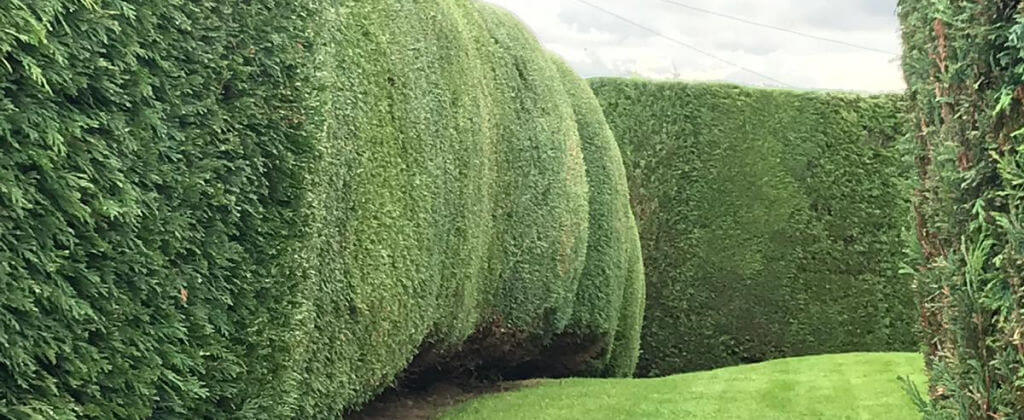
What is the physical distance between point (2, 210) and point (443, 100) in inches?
141

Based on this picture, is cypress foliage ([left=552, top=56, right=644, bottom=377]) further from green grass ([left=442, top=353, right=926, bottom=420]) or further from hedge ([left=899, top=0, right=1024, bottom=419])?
hedge ([left=899, top=0, right=1024, bottom=419])

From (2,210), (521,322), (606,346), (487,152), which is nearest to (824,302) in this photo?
(606,346)

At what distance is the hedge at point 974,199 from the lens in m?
2.54

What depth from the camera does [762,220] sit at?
12.6 metres

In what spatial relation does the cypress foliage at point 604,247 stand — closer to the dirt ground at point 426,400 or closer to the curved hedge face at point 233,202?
the dirt ground at point 426,400

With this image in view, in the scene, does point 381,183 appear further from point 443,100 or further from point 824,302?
point 824,302

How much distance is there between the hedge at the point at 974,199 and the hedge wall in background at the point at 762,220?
374 inches

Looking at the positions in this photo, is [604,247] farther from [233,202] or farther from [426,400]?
[233,202]

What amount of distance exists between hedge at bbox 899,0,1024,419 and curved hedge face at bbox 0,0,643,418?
234 centimetres

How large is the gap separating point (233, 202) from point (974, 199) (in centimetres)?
252

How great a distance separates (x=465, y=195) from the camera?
604 cm

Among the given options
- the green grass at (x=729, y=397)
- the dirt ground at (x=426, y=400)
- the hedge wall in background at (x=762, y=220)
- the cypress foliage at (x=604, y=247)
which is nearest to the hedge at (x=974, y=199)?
the green grass at (x=729, y=397)

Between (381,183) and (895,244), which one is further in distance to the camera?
(895,244)

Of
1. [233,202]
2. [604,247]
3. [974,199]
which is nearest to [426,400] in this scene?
[604,247]
